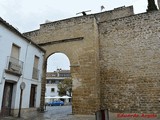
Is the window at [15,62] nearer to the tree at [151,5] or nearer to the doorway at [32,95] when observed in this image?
the doorway at [32,95]

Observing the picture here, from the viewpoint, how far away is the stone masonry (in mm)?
9914

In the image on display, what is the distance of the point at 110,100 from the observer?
417 inches

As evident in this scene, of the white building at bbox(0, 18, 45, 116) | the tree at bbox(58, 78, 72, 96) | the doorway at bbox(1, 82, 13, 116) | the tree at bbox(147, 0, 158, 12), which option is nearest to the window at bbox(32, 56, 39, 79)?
the white building at bbox(0, 18, 45, 116)

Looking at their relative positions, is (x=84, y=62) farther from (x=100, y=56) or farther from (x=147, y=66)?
(x=147, y=66)

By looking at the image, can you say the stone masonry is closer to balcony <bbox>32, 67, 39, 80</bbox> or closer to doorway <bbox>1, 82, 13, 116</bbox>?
balcony <bbox>32, 67, 39, 80</bbox>

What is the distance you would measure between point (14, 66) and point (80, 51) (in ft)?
13.4

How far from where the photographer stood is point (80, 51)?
36.6 ft

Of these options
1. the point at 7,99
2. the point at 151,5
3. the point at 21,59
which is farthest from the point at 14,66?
the point at 151,5

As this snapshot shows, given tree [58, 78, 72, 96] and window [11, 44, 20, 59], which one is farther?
tree [58, 78, 72, 96]

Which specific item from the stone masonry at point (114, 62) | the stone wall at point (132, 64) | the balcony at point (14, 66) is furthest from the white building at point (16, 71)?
the stone wall at point (132, 64)

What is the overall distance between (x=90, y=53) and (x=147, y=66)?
3355 millimetres

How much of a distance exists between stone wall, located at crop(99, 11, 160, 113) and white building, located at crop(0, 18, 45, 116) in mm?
4316

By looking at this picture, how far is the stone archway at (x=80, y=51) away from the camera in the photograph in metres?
10.2

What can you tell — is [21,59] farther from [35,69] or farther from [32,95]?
[32,95]
